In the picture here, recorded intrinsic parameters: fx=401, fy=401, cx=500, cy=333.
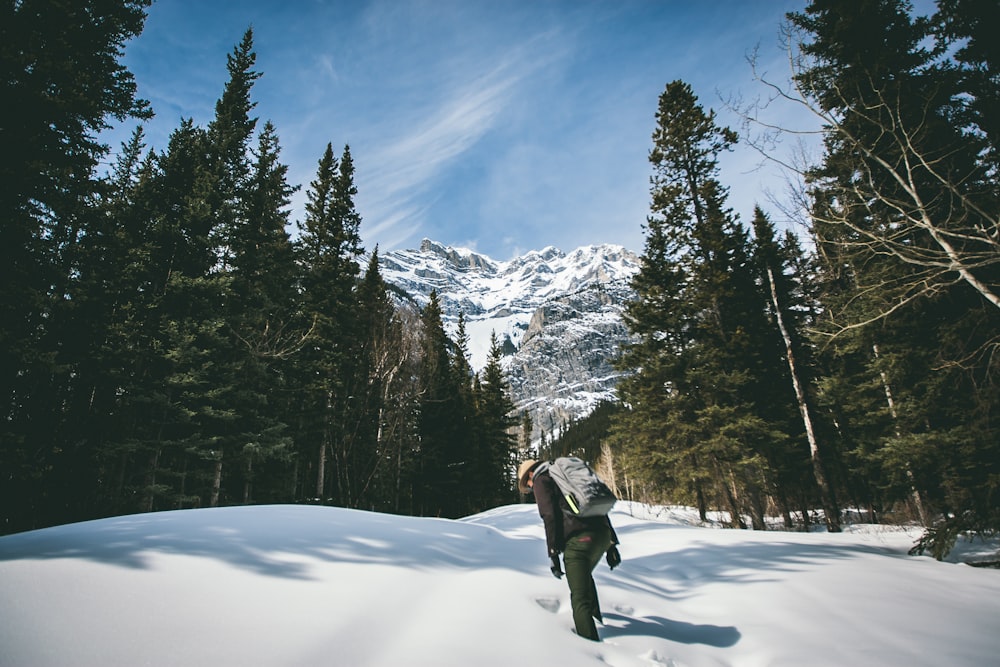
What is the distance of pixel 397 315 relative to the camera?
22125mm

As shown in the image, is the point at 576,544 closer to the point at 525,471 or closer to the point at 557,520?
the point at 557,520

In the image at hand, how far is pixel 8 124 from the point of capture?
8.44 meters

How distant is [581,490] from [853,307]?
1062 cm

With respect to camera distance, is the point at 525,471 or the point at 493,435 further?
the point at 493,435

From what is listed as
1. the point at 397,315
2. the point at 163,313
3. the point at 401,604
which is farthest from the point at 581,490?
the point at 397,315

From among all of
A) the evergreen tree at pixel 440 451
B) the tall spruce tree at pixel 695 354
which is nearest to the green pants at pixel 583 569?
the tall spruce tree at pixel 695 354

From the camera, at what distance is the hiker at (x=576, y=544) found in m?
3.35

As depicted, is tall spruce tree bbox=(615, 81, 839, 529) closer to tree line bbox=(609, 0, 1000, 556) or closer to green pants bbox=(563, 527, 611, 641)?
tree line bbox=(609, 0, 1000, 556)

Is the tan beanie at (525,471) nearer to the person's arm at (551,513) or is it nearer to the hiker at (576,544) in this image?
the hiker at (576,544)

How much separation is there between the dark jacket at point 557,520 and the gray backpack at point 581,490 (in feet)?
0.18

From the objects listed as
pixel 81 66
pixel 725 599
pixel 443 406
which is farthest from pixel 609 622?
pixel 443 406

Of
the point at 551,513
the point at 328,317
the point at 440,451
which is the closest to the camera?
the point at 551,513

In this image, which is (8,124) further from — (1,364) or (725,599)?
(725,599)

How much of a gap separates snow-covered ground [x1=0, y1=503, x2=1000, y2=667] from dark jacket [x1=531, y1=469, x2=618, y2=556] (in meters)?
0.61
